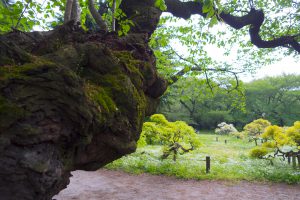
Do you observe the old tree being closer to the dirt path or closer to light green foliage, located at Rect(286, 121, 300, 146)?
the dirt path

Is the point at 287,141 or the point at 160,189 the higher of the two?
the point at 287,141

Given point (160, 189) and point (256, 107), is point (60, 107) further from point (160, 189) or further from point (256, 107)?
point (256, 107)

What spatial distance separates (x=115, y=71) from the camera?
2.38 metres

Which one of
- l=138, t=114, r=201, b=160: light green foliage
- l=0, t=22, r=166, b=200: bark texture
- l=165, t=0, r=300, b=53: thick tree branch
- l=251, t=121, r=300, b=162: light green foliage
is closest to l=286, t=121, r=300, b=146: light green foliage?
l=251, t=121, r=300, b=162: light green foliage

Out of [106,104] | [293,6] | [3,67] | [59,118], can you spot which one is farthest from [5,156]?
[293,6]

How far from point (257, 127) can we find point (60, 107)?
25262 millimetres

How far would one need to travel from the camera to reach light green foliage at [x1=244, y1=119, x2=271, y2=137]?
2375cm

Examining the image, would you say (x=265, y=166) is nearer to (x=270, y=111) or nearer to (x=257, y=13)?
(x=257, y=13)

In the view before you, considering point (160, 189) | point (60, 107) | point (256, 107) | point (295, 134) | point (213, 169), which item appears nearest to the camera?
point (60, 107)

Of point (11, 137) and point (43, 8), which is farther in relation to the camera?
point (43, 8)

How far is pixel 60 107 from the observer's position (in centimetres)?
171

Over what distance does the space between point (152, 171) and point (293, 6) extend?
27.0ft

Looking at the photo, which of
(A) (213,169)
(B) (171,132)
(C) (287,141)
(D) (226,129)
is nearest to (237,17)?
(B) (171,132)

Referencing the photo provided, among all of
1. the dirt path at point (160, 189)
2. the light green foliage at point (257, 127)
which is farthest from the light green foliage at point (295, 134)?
the light green foliage at point (257, 127)
